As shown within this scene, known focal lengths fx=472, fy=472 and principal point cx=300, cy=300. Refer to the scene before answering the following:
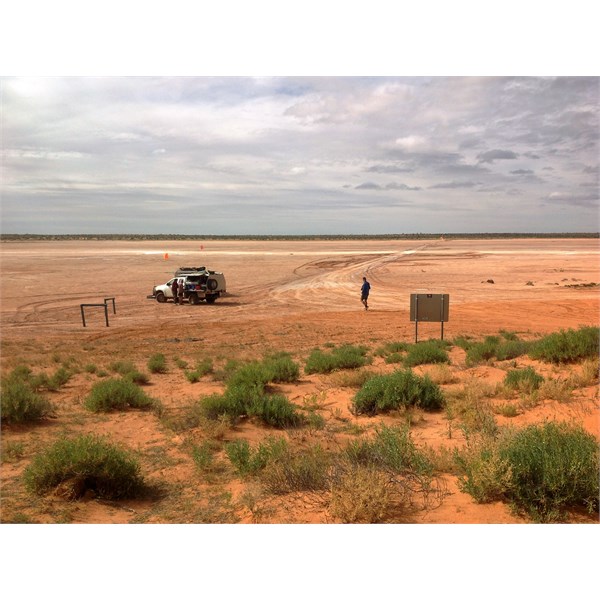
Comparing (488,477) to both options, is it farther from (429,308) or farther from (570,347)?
(429,308)

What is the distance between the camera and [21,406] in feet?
30.7

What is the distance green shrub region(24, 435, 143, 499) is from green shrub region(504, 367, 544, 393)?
7.71m

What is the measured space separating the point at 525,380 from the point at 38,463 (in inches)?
352

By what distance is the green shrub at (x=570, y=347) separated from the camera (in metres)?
11.5

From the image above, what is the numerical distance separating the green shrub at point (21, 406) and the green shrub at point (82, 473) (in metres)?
3.52

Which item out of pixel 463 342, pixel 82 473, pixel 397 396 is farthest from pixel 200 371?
pixel 463 342

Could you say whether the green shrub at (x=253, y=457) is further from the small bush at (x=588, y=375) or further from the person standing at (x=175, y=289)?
the person standing at (x=175, y=289)

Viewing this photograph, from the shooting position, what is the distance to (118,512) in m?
5.87

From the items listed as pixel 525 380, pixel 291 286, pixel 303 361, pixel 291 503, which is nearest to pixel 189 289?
pixel 291 286

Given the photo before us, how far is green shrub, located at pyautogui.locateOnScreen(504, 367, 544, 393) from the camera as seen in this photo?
982 centimetres

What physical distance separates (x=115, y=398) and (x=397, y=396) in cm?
599

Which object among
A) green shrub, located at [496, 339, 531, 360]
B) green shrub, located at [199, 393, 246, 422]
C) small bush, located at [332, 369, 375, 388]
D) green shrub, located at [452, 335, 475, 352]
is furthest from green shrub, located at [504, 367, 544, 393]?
green shrub, located at [199, 393, 246, 422]

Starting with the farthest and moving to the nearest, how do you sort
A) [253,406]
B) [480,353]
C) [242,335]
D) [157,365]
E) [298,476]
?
[242,335] → [157,365] → [480,353] → [253,406] → [298,476]

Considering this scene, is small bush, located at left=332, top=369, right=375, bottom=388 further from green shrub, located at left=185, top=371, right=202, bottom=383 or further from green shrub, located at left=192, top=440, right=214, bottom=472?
green shrub, located at left=192, top=440, right=214, bottom=472
